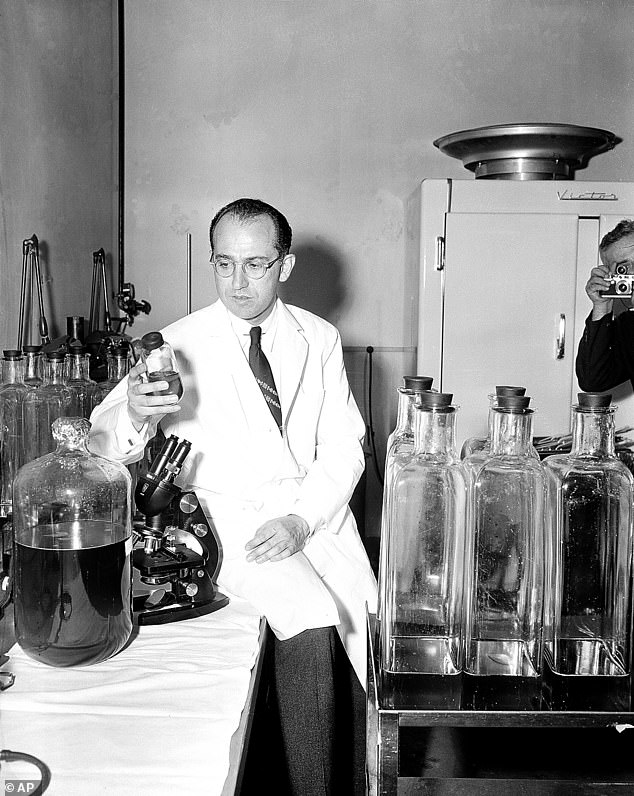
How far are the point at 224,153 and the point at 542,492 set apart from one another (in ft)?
9.69

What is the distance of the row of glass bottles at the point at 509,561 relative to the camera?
93 cm

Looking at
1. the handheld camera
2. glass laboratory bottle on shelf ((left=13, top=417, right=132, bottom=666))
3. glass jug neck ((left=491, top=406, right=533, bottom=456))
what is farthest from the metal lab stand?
the handheld camera

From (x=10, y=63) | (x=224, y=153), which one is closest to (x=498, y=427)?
(x=10, y=63)

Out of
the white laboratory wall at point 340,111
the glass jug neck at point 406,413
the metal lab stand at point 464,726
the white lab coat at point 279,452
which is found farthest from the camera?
the white laboratory wall at point 340,111

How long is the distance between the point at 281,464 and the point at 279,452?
28 mm

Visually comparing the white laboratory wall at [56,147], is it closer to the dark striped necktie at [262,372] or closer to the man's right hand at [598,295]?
the dark striped necktie at [262,372]

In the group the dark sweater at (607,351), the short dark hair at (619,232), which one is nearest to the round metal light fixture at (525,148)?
the short dark hair at (619,232)

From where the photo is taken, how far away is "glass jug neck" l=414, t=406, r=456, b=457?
960 millimetres

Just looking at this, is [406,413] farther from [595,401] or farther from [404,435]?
[595,401]

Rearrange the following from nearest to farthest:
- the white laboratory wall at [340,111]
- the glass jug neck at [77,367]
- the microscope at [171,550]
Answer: the microscope at [171,550], the glass jug neck at [77,367], the white laboratory wall at [340,111]

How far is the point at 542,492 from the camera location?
93cm

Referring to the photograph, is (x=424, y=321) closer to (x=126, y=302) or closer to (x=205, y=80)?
(x=126, y=302)

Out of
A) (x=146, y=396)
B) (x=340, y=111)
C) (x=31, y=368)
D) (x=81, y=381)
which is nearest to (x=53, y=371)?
(x=31, y=368)

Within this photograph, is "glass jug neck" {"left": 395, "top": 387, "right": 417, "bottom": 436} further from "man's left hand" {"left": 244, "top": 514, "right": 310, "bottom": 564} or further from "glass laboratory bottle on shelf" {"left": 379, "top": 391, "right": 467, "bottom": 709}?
"man's left hand" {"left": 244, "top": 514, "right": 310, "bottom": 564}
